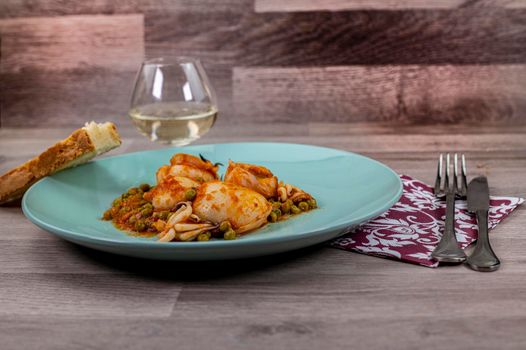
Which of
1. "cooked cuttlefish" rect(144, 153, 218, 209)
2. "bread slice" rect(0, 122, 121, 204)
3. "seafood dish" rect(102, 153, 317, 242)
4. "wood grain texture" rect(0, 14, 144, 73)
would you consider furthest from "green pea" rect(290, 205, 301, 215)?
"wood grain texture" rect(0, 14, 144, 73)

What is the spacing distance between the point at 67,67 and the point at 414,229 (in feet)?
5.36

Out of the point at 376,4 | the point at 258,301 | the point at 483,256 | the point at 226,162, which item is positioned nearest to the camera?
the point at 258,301

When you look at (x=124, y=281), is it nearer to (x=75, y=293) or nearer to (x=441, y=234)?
(x=75, y=293)

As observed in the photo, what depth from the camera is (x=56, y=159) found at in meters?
1.45

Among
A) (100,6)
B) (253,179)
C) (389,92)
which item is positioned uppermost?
(100,6)

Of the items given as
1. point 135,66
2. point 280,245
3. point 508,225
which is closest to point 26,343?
point 280,245

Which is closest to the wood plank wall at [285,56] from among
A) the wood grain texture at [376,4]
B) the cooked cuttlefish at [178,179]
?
the wood grain texture at [376,4]

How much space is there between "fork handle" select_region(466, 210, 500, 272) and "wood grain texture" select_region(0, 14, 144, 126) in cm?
160

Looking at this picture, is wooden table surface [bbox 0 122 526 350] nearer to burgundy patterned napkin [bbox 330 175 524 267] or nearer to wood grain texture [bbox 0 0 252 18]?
burgundy patterned napkin [bbox 330 175 524 267]

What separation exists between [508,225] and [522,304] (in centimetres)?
35

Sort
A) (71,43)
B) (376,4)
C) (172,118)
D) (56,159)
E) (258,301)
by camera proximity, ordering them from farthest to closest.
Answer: (71,43)
(376,4)
(172,118)
(56,159)
(258,301)

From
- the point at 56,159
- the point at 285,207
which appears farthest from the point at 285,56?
the point at 285,207

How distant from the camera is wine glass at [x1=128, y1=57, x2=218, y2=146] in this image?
1.86 m

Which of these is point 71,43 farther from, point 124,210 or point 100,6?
point 124,210
